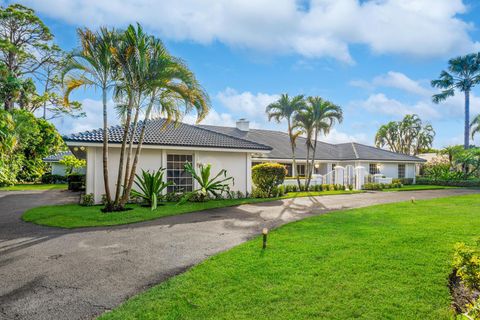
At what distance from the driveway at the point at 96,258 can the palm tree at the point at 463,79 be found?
3386cm

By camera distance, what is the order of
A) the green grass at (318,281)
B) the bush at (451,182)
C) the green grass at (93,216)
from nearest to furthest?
the green grass at (318,281)
the green grass at (93,216)
the bush at (451,182)

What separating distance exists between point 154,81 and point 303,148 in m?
20.9

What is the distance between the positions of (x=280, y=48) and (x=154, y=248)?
11.0 metres

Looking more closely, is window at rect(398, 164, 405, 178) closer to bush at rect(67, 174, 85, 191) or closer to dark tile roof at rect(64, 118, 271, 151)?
dark tile roof at rect(64, 118, 271, 151)

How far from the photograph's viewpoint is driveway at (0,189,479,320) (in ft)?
12.8

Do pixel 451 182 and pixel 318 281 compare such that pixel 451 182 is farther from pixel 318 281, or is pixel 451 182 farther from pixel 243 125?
pixel 318 281

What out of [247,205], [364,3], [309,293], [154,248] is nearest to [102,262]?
[154,248]

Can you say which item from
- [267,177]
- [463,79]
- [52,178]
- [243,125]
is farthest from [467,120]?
[52,178]

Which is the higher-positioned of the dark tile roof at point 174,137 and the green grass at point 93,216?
the dark tile roof at point 174,137

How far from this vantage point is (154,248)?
6352 mm

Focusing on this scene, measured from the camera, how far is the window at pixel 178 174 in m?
14.7

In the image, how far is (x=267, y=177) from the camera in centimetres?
1645

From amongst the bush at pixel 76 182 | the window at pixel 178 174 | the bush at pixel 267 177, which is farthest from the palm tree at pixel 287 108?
the bush at pixel 76 182

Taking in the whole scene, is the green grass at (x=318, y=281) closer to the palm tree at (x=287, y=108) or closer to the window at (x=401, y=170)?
the palm tree at (x=287, y=108)
